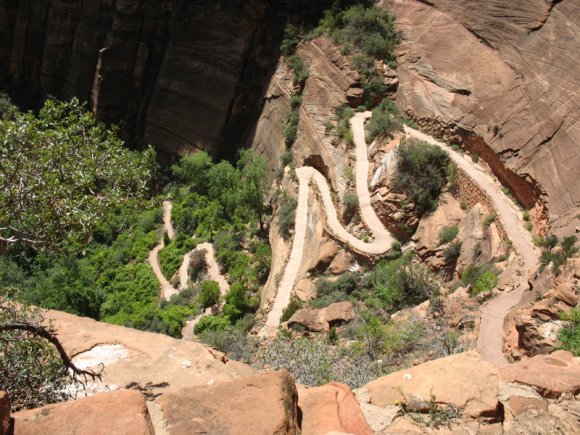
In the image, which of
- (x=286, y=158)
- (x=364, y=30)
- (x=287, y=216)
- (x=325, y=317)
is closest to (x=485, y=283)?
(x=325, y=317)

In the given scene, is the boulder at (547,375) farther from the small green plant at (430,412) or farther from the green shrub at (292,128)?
the green shrub at (292,128)

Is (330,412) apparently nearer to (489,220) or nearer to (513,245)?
(513,245)

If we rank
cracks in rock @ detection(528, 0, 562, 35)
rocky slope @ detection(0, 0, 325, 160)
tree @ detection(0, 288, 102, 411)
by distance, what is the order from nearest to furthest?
tree @ detection(0, 288, 102, 411), cracks in rock @ detection(528, 0, 562, 35), rocky slope @ detection(0, 0, 325, 160)

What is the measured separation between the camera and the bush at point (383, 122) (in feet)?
95.2

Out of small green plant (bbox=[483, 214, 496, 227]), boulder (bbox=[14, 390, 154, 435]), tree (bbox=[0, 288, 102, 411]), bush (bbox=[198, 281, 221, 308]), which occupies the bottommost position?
bush (bbox=[198, 281, 221, 308])

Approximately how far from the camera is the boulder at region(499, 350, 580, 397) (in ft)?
19.7

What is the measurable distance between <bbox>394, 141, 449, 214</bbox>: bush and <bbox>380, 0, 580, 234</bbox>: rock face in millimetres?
2080

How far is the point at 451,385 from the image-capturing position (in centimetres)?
578

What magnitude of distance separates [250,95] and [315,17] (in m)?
7.19

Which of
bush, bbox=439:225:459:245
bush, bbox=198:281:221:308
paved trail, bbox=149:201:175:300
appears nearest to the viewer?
bush, bbox=439:225:459:245

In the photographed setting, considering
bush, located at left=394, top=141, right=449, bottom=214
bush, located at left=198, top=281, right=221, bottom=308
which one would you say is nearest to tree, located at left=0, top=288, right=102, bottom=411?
bush, located at left=394, top=141, right=449, bottom=214

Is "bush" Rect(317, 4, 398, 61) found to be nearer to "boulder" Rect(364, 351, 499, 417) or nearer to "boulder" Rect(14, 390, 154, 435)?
"boulder" Rect(364, 351, 499, 417)

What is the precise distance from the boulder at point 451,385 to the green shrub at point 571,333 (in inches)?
264

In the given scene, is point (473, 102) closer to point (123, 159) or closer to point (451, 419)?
point (123, 159)
